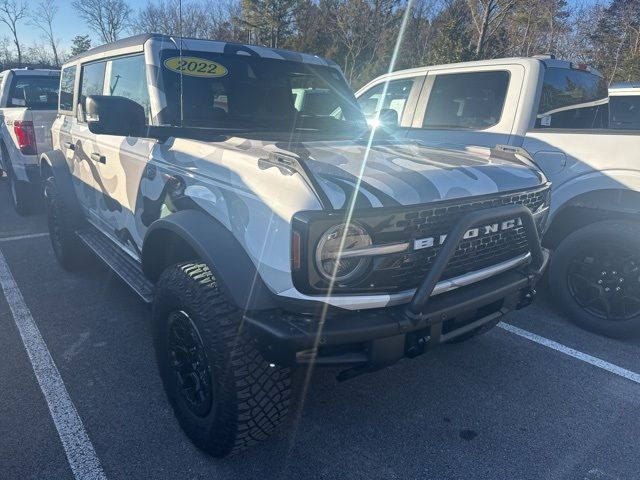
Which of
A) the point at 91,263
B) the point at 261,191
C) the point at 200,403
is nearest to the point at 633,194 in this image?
the point at 261,191

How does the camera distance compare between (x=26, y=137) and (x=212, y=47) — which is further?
(x=26, y=137)

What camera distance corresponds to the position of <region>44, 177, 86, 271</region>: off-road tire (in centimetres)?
441

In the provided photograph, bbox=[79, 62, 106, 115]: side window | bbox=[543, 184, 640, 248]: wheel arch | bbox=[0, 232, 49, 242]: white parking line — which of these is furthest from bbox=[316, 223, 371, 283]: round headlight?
bbox=[0, 232, 49, 242]: white parking line

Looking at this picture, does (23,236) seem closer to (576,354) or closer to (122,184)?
(122,184)

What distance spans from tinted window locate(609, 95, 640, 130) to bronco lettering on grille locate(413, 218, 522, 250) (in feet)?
19.5

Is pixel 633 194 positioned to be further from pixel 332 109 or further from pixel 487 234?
pixel 332 109

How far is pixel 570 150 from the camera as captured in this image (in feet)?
12.2

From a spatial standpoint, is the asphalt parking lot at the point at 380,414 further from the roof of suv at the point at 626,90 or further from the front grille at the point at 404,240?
the roof of suv at the point at 626,90

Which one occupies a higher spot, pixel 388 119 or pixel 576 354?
pixel 388 119

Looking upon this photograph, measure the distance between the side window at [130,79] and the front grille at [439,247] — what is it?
2.04 meters

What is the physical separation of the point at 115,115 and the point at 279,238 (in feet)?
4.68

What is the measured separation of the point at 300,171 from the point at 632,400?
8.65ft

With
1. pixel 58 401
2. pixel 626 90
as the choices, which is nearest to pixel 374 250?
pixel 58 401

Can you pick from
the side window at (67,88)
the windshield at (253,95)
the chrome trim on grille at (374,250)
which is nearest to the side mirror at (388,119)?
the windshield at (253,95)
